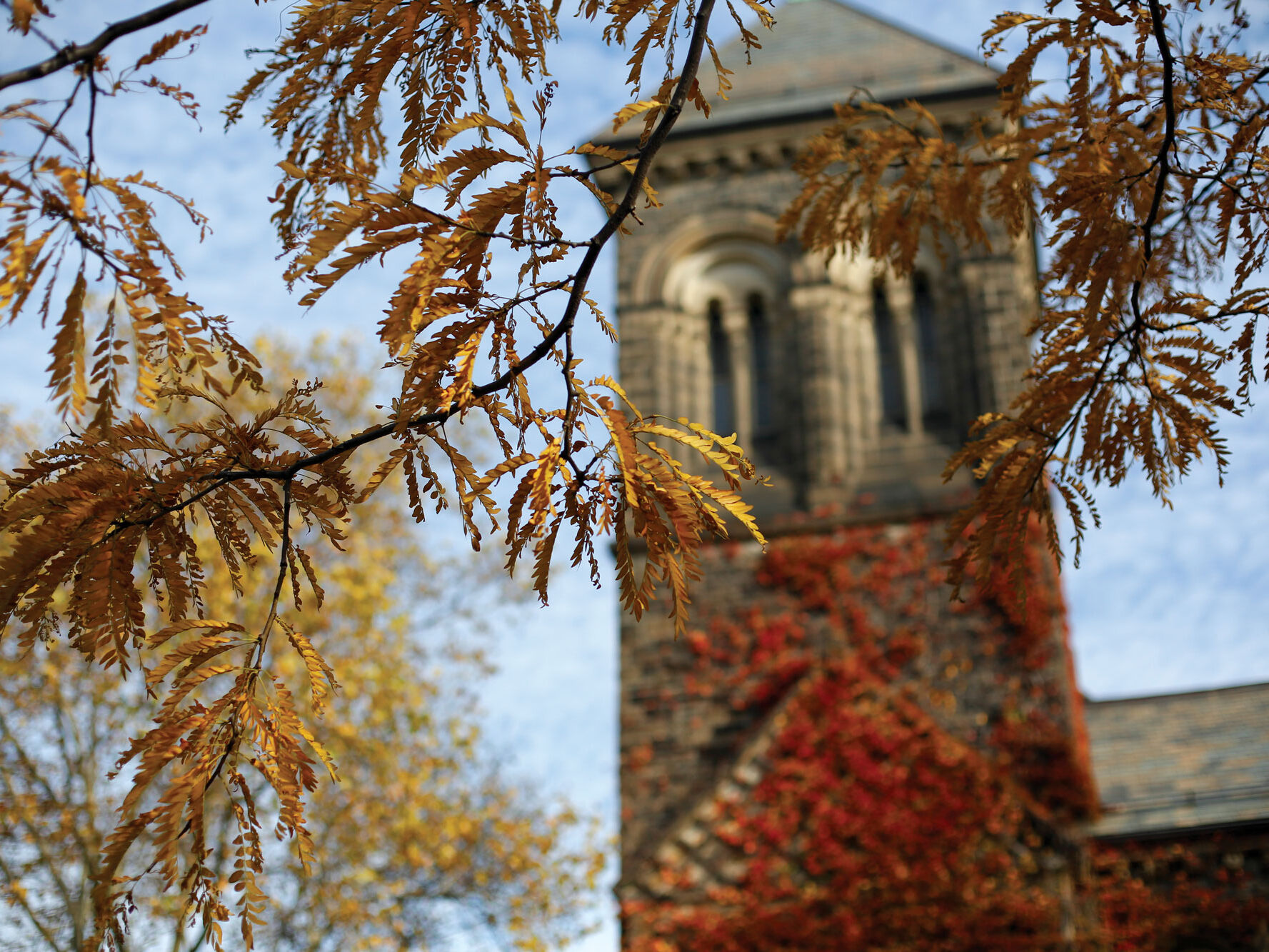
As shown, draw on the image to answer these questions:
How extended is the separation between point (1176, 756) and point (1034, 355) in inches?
527

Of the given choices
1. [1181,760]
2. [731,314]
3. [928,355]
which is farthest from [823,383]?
[1181,760]

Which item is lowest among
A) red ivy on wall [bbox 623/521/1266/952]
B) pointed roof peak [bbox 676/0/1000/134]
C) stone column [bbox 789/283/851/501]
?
red ivy on wall [bbox 623/521/1266/952]

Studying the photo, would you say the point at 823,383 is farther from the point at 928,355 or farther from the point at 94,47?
the point at 94,47

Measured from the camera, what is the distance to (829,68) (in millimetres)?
20062

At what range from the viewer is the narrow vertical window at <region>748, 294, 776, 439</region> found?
704 inches

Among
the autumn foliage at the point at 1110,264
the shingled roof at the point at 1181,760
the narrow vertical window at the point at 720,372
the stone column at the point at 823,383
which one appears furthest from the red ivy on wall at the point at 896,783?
the autumn foliage at the point at 1110,264

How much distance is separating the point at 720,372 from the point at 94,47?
1604cm

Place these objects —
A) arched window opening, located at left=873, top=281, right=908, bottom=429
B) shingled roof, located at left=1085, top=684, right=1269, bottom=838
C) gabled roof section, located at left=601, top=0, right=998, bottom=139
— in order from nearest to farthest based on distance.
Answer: shingled roof, located at left=1085, top=684, right=1269, bottom=838
arched window opening, located at left=873, top=281, right=908, bottom=429
gabled roof section, located at left=601, top=0, right=998, bottom=139

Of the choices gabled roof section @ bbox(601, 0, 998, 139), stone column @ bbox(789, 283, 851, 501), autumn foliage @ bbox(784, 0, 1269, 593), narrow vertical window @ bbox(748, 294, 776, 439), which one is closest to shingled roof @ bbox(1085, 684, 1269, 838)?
stone column @ bbox(789, 283, 851, 501)

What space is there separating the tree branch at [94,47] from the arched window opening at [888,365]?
1524cm

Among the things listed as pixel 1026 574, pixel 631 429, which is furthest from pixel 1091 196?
pixel 631 429

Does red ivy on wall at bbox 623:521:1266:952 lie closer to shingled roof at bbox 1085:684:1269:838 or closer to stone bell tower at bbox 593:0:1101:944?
stone bell tower at bbox 593:0:1101:944

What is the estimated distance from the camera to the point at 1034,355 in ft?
13.2

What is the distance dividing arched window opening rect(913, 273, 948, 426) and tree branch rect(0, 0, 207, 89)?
1527 cm
